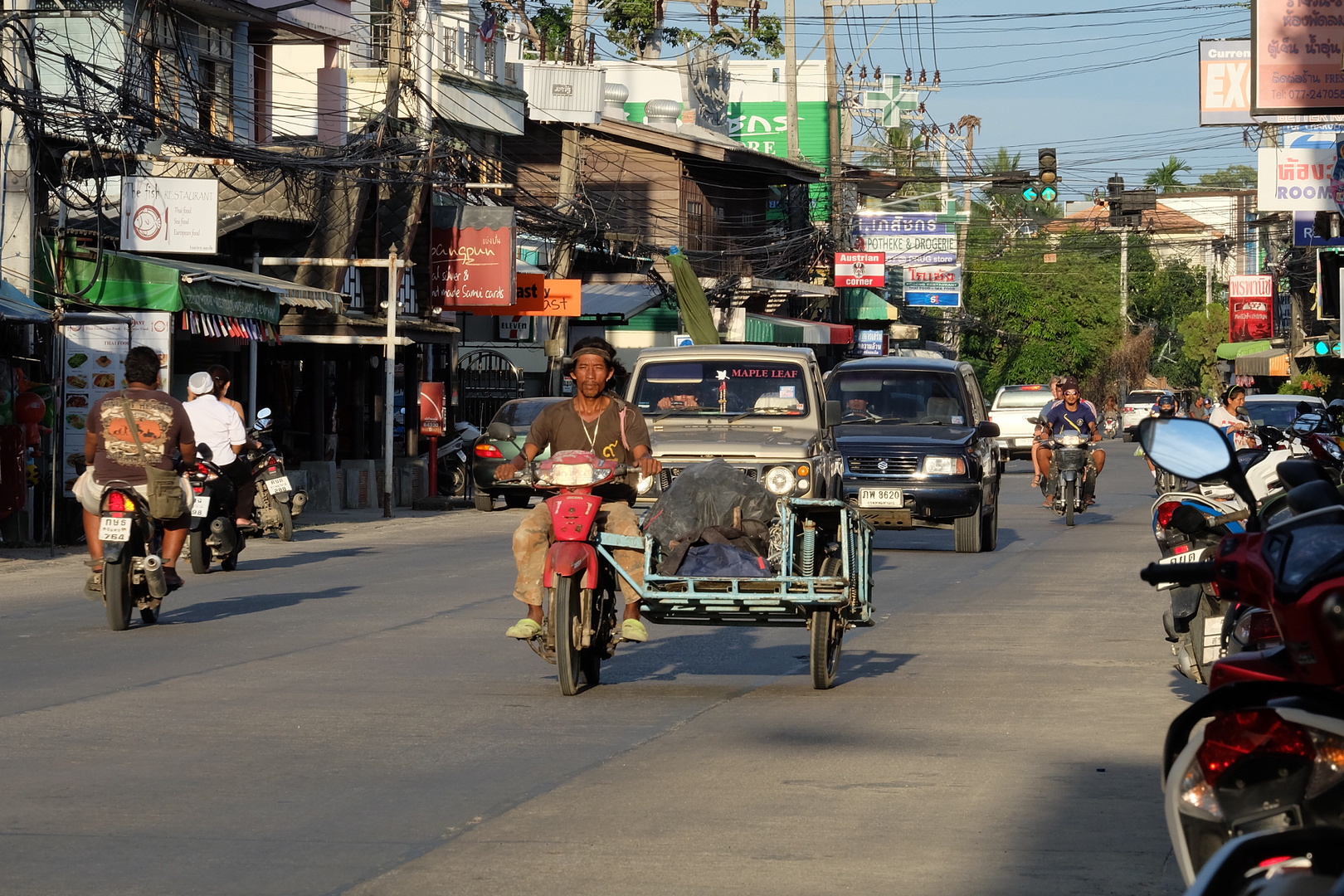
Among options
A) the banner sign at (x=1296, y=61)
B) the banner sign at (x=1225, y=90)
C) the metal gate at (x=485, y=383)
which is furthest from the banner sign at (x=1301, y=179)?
the metal gate at (x=485, y=383)

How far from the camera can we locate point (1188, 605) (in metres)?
9.07

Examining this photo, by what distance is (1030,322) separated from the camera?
273 feet

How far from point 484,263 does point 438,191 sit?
1548mm

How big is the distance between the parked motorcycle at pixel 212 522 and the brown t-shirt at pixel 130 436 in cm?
332

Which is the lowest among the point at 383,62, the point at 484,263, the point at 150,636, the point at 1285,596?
the point at 150,636

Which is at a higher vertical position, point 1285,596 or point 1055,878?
point 1285,596

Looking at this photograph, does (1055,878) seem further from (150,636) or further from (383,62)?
(383,62)

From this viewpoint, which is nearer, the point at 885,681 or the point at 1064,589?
the point at 885,681

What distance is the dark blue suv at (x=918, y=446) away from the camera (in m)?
19.9

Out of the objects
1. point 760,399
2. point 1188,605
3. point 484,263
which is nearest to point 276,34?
point 484,263

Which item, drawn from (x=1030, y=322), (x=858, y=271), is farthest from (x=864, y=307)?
(x=1030, y=322)

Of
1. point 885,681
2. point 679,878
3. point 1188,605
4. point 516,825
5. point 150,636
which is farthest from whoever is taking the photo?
point 150,636

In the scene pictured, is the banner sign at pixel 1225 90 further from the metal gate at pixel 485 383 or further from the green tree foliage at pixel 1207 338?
the green tree foliage at pixel 1207 338

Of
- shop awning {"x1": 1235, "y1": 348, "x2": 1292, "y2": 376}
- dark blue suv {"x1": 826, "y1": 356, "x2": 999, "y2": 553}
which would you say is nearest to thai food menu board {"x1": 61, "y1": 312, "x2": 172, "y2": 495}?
dark blue suv {"x1": 826, "y1": 356, "x2": 999, "y2": 553}
